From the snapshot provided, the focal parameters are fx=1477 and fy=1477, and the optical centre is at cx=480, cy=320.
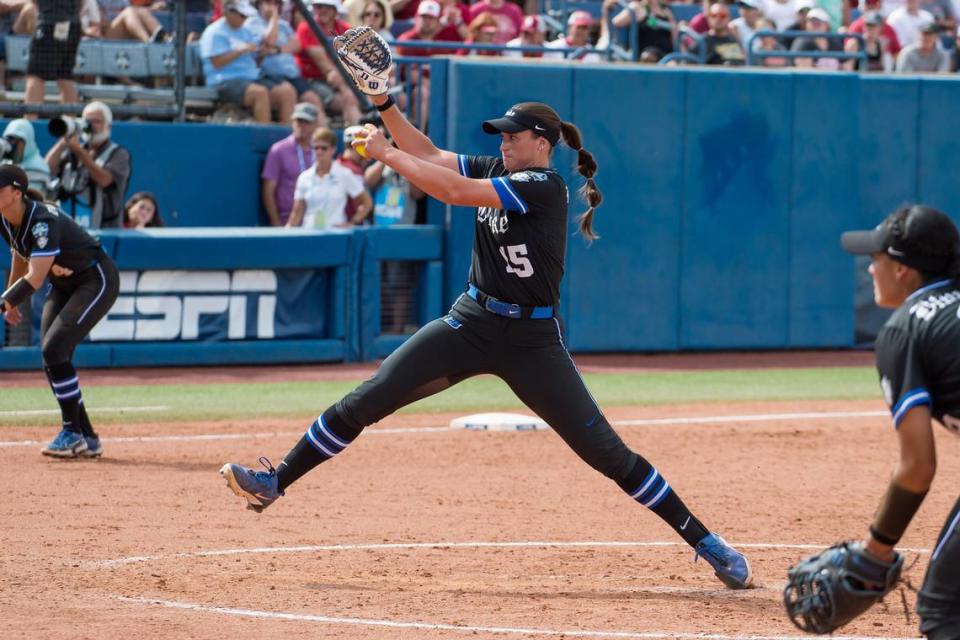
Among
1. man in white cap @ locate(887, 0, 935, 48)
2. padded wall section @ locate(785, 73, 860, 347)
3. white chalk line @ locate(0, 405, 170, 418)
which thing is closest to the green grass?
white chalk line @ locate(0, 405, 170, 418)

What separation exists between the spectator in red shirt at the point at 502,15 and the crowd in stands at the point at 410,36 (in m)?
0.02

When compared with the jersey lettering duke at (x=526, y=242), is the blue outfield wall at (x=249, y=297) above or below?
below

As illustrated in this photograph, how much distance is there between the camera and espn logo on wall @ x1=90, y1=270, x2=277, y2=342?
549 inches

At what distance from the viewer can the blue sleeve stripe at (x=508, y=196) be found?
6.46 metres

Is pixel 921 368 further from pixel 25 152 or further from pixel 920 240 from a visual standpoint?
pixel 25 152

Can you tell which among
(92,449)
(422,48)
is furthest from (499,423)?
(422,48)

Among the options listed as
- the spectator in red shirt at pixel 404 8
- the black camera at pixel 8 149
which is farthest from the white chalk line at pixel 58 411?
the spectator in red shirt at pixel 404 8

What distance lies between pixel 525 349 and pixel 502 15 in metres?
11.6

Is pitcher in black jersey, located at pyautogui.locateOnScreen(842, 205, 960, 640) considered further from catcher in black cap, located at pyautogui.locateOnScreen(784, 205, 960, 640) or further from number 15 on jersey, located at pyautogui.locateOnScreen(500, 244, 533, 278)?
number 15 on jersey, located at pyautogui.locateOnScreen(500, 244, 533, 278)

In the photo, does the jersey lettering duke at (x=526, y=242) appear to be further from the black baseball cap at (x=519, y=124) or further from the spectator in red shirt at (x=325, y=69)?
the spectator in red shirt at (x=325, y=69)

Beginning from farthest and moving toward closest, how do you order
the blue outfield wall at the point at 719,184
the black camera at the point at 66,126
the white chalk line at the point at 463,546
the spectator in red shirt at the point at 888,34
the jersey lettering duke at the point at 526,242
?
the spectator in red shirt at the point at 888,34 < the blue outfield wall at the point at 719,184 < the black camera at the point at 66,126 < the white chalk line at the point at 463,546 < the jersey lettering duke at the point at 526,242

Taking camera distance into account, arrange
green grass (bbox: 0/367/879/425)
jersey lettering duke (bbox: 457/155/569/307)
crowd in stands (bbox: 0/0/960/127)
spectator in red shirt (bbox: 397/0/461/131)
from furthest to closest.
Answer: spectator in red shirt (bbox: 397/0/461/131)
crowd in stands (bbox: 0/0/960/127)
green grass (bbox: 0/367/879/425)
jersey lettering duke (bbox: 457/155/569/307)

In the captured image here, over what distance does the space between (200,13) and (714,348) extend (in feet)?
22.8

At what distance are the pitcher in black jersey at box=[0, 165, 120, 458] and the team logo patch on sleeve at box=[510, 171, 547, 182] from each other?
408cm
